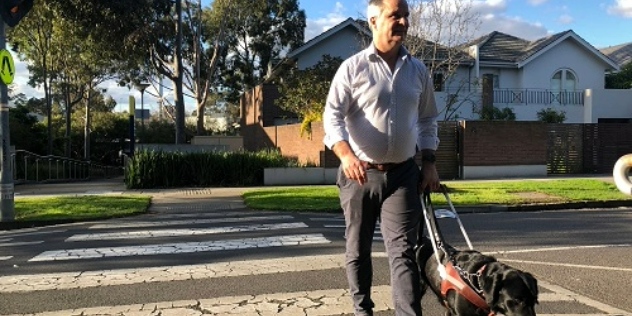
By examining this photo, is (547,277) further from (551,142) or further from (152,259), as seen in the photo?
(551,142)

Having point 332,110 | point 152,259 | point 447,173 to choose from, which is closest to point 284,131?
point 447,173

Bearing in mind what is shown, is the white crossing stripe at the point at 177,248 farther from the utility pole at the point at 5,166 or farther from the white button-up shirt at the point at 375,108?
the white button-up shirt at the point at 375,108

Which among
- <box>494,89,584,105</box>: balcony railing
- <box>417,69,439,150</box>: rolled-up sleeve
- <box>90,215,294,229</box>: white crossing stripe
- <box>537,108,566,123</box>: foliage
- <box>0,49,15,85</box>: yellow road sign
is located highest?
<box>494,89,584,105</box>: balcony railing

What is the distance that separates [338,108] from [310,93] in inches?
697

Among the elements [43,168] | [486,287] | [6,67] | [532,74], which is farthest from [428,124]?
[532,74]

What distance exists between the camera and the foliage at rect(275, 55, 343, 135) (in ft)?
68.1

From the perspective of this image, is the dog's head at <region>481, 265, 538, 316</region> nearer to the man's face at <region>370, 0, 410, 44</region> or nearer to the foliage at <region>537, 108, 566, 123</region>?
the man's face at <region>370, 0, 410, 44</region>

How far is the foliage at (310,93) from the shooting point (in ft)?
68.1

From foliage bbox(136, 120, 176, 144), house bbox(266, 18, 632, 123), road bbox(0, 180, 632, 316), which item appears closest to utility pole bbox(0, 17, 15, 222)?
road bbox(0, 180, 632, 316)

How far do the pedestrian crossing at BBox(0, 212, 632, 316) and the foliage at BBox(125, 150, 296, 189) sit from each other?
7.66 metres

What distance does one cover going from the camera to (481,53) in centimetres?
2925

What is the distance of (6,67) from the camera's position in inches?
410

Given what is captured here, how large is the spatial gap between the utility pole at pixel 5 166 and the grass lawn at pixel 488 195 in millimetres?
4670

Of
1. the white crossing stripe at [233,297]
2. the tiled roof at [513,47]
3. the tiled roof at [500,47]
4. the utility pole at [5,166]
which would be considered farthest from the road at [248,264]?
the tiled roof at [500,47]
